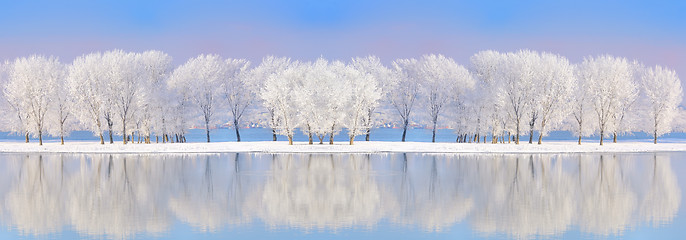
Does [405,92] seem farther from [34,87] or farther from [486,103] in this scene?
[34,87]

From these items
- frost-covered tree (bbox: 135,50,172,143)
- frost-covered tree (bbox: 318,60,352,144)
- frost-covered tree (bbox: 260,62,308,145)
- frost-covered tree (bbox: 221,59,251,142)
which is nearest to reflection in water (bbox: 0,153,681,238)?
frost-covered tree (bbox: 318,60,352,144)

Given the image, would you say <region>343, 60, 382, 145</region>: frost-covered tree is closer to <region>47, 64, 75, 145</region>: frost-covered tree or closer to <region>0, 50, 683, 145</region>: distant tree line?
<region>0, 50, 683, 145</region>: distant tree line

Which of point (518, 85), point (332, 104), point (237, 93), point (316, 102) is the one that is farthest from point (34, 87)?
point (518, 85)

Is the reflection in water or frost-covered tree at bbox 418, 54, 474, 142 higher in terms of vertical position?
frost-covered tree at bbox 418, 54, 474, 142

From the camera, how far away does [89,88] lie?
70.5 m

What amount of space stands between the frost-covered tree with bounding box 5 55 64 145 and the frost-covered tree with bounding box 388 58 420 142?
41.7 meters

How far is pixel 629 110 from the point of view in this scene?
82688mm

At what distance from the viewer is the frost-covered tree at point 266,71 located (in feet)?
264

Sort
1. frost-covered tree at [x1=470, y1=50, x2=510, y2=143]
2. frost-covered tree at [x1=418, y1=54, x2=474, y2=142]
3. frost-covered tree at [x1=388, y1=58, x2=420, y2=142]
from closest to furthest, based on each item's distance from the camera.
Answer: frost-covered tree at [x1=470, y1=50, x2=510, y2=143] < frost-covered tree at [x1=418, y1=54, x2=474, y2=142] < frost-covered tree at [x1=388, y1=58, x2=420, y2=142]

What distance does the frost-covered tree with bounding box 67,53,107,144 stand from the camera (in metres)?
70.4

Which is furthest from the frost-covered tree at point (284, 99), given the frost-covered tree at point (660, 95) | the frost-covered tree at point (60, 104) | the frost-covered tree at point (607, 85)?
the frost-covered tree at point (660, 95)

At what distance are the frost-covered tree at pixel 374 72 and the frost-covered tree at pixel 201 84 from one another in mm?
18196

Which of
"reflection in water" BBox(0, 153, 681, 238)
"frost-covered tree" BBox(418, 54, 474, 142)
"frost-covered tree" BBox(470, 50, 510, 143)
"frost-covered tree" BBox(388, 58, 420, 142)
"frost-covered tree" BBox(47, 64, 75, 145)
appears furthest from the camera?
"frost-covered tree" BBox(388, 58, 420, 142)

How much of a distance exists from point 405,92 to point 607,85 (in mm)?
24673
